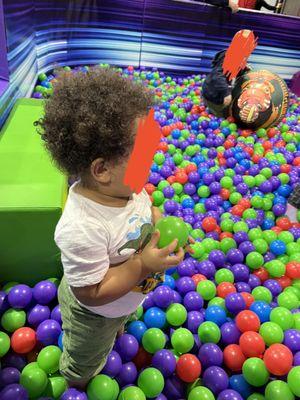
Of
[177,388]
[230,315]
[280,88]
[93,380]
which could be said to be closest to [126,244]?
[93,380]

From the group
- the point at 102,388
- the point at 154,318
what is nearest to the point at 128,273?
the point at 102,388

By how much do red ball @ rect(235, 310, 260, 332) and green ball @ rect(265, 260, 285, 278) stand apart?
0.33m

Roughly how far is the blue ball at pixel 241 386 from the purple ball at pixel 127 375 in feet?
0.99

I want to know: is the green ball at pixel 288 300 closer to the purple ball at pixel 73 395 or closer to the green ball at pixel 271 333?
the green ball at pixel 271 333

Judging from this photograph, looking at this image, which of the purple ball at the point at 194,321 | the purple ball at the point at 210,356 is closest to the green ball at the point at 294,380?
the purple ball at the point at 210,356

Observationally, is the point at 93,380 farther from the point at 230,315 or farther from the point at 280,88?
the point at 280,88

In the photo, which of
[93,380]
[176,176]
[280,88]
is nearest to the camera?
[93,380]

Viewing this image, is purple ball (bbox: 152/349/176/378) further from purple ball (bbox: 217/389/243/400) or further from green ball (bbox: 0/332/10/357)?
green ball (bbox: 0/332/10/357)

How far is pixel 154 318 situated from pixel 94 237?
2.09ft

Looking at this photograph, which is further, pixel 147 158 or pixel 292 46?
pixel 292 46

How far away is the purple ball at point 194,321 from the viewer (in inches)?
50.9

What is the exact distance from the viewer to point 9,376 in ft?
3.49

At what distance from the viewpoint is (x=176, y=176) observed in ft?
6.81

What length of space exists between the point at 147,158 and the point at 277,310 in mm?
856
